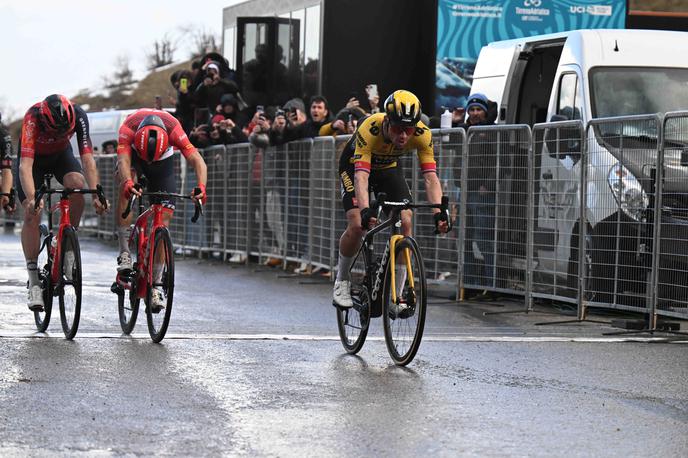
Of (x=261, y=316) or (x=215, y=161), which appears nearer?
(x=261, y=316)

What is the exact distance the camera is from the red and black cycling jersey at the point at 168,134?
441 inches

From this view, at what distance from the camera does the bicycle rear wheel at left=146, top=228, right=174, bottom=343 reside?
10602mm

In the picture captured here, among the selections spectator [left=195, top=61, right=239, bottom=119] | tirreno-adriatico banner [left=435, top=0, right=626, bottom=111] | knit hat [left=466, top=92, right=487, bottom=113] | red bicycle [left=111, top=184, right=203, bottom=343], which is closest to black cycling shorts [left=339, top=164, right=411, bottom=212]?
red bicycle [left=111, top=184, right=203, bottom=343]

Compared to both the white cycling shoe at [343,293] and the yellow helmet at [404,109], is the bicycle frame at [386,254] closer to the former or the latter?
the white cycling shoe at [343,293]

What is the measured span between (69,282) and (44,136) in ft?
4.05

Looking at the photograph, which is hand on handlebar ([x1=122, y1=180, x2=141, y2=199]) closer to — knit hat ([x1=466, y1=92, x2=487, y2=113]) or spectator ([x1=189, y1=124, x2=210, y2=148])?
knit hat ([x1=466, y1=92, x2=487, y2=113])

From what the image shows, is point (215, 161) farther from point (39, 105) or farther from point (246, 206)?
point (39, 105)

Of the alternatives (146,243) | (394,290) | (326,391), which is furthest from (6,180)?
(326,391)

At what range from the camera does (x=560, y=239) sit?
45.3ft

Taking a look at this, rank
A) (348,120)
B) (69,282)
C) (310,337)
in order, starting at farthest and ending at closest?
(348,120)
(310,337)
(69,282)

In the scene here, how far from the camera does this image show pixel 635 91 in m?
14.7

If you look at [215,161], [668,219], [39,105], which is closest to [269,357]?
[39,105]

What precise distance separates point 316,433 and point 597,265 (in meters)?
6.54

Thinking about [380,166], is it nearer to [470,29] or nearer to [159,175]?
[159,175]
